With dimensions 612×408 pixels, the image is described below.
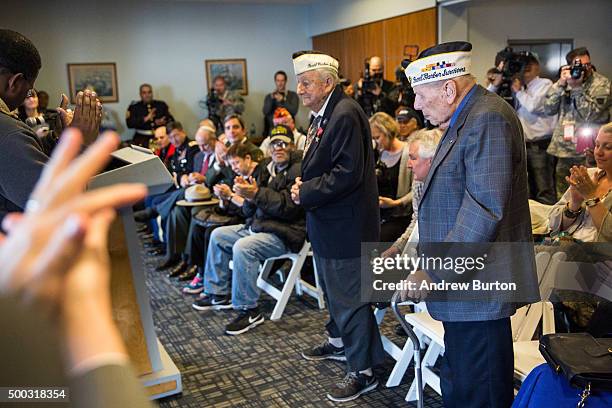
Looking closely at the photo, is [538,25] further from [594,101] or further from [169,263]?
[169,263]

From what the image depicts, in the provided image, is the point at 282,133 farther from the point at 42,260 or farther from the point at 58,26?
the point at 58,26

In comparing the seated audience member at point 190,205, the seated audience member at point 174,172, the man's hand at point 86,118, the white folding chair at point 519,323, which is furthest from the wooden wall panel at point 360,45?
the man's hand at point 86,118

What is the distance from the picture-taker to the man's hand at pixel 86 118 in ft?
5.60

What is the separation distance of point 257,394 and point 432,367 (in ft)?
2.75

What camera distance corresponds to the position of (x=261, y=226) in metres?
3.40

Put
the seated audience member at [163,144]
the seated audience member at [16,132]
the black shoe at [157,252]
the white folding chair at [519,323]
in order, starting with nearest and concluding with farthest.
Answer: the seated audience member at [16,132]
the white folding chair at [519,323]
the black shoe at [157,252]
the seated audience member at [163,144]

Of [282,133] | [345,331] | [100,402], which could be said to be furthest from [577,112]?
[100,402]

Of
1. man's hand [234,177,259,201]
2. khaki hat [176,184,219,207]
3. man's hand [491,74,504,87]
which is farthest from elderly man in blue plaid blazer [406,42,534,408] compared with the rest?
man's hand [491,74,504,87]

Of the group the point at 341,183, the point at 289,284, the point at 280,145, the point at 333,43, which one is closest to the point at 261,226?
the point at 289,284

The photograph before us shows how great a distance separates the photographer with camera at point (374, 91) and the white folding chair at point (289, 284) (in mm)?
2620

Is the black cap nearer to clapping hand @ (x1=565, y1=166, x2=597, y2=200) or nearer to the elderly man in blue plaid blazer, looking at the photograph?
the elderly man in blue plaid blazer

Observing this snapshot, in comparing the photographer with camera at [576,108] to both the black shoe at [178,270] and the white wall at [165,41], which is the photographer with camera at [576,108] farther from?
the white wall at [165,41]

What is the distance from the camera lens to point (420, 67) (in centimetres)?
181

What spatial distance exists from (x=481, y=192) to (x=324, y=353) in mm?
1578
